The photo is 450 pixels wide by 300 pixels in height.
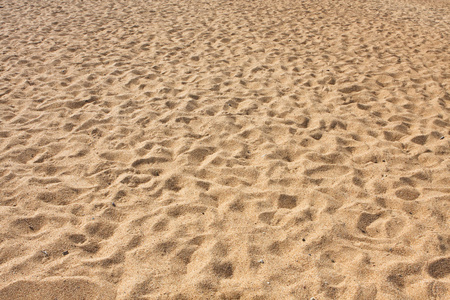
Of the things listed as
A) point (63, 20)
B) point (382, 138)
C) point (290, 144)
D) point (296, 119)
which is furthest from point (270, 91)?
point (63, 20)

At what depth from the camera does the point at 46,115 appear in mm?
4195

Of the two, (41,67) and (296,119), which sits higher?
(41,67)

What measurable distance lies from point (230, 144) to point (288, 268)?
A: 163 cm

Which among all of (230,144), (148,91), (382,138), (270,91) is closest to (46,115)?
(148,91)

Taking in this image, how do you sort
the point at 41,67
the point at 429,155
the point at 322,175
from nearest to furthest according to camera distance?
the point at 322,175
the point at 429,155
the point at 41,67

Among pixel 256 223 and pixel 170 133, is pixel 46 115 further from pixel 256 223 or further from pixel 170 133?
pixel 256 223

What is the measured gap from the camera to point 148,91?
4734 mm

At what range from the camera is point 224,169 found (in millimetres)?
3271

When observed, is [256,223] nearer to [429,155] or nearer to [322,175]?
[322,175]

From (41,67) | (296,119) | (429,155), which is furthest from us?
(41,67)

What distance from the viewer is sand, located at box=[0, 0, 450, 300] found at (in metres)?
2.30

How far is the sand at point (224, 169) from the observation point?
2303mm

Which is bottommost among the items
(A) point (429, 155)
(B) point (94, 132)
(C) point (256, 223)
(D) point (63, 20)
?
(A) point (429, 155)

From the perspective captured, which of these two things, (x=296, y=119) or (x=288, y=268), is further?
(x=296, y=119)
